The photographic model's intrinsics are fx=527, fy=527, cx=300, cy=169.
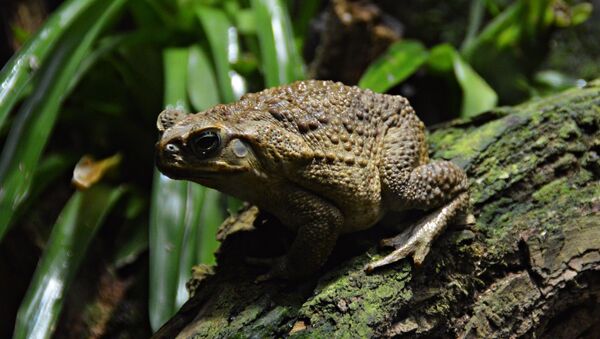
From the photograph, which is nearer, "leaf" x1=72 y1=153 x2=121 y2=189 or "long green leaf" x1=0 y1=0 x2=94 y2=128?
"long green leaf" x1=0 y1=0 x2=94 y2=128

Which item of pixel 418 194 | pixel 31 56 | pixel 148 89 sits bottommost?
pixel 148 89

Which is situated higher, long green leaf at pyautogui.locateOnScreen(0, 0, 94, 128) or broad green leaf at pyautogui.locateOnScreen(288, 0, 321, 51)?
long green leaf at pyautogui.locateOnScreen(0, 0, 94, 128)

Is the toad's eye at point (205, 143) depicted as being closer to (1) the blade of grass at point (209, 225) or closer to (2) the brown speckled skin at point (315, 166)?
(2) the brown speckled skin at point (315, 166)

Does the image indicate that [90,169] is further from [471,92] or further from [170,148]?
[471,92]

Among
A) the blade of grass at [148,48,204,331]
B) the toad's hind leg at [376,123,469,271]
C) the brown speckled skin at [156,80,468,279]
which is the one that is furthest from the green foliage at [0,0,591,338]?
the toad's hind leg at [376,123,469,271]

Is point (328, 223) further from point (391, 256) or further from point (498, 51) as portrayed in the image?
point (498, 51)

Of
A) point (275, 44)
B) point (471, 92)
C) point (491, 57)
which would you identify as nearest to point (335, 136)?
point (275, 44)

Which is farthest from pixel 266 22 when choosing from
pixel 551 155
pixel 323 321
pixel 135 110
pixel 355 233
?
pixel 323 321

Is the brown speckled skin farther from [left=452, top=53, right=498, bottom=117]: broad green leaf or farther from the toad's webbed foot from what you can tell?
[left=452, top=53, right=498, bottom=117]: broad green leaf
